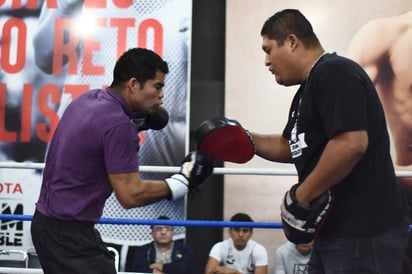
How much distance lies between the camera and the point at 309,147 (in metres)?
1.60

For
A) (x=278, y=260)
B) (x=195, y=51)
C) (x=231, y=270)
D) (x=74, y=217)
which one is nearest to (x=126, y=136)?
(x=74, y=217)

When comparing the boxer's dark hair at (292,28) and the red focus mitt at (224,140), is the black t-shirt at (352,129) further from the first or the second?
the red focus mitt at (224,140)

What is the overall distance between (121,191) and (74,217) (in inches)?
6.4

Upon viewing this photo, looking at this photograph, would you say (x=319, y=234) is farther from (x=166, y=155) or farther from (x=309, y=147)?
(x=166, y=155)

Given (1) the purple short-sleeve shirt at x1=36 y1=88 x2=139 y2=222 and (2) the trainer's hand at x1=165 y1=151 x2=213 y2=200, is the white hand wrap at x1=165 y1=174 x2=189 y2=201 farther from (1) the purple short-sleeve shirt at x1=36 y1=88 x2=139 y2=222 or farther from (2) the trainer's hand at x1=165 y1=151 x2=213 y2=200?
(1) the purple short-sleeve shirt at x1=36 y1=88 x2=139 y2=222

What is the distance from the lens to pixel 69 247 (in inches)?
69.7

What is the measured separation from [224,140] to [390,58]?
2.49m

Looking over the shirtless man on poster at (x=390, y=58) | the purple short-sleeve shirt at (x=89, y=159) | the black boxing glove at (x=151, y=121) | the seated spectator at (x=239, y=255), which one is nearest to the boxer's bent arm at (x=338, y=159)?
the purple short-sleeve shirt at (x=89, y=159)

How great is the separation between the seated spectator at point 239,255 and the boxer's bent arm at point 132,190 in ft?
6.32

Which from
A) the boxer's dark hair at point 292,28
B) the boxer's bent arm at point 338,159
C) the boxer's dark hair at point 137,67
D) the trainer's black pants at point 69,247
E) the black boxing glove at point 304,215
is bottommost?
the trainer's black pants at point 69,247

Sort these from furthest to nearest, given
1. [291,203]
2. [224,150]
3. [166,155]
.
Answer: [166,155], [224,150], [291,203]

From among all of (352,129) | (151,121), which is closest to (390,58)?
(151,121)

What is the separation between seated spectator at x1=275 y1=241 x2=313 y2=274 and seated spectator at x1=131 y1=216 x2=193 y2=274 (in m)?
0.54

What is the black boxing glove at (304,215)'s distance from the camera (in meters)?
1.51
